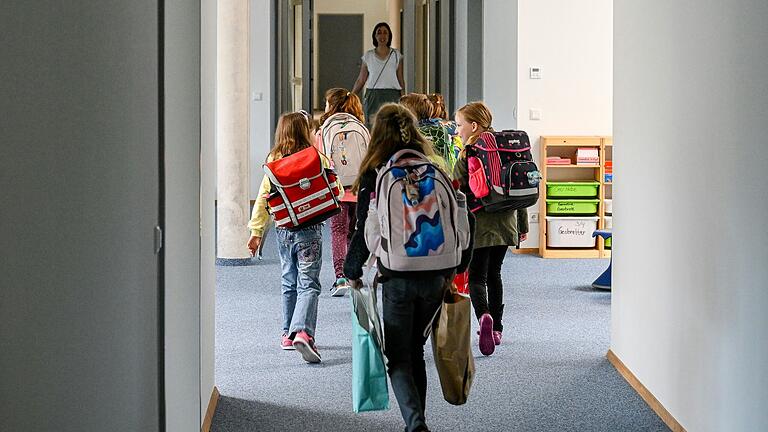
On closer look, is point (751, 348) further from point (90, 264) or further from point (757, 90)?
point (90, 264)

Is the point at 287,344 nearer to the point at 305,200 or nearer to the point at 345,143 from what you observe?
the point at 305,200

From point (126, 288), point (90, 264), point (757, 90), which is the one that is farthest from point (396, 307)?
point (90, 264)

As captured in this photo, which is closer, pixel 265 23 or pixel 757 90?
pixel 757 90

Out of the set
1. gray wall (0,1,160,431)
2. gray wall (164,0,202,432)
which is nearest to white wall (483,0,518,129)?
gray wall (164,0,202,432)

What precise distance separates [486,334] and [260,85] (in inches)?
364

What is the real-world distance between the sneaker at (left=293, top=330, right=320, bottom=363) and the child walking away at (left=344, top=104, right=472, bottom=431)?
5.38 feet

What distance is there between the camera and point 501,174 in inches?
233

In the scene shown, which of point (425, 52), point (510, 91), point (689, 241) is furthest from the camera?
point (425, 52)

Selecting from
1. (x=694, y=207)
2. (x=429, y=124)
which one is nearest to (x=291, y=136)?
(x=429, y=124)

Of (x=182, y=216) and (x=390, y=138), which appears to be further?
(x=390, y=138)

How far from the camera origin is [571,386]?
17.6ft

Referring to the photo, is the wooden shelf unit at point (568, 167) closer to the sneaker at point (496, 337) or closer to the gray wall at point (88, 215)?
the sneaker at point (496, 337)

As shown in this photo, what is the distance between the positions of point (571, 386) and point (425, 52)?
591 inches

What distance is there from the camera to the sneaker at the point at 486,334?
602 centimetres
